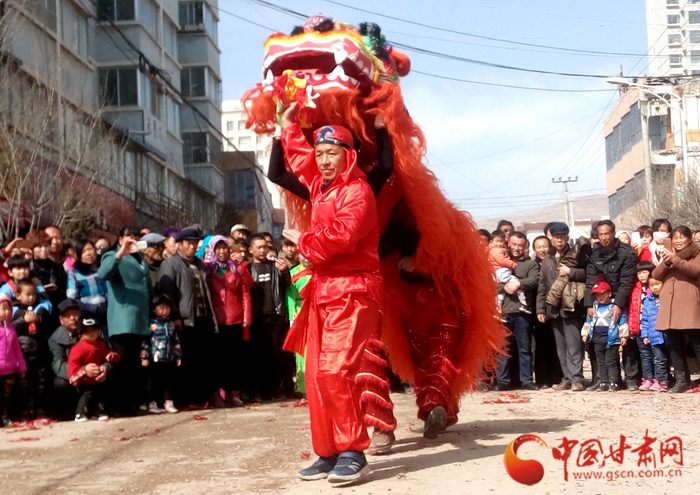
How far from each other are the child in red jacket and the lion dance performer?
2.93 m

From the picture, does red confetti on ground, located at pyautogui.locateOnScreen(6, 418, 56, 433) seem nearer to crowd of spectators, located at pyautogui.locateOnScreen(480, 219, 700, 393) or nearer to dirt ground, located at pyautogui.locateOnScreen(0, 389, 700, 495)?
dirt ground, located at pyautogui.locateOnScreen(0, 389, 700, 495)

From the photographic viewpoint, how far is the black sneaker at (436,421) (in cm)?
596

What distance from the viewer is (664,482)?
4.86 metres

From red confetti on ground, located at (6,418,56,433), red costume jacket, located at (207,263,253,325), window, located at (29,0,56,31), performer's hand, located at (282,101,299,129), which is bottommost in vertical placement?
red confetti on ground, located at (6,418,56,433)

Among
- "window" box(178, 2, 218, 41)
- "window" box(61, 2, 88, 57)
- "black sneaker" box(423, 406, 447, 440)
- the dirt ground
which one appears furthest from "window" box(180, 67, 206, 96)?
"black sneaker" box(423, 406, 447, 440)

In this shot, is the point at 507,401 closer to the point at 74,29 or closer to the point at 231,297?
the point at 231,297

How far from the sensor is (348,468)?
5.04m

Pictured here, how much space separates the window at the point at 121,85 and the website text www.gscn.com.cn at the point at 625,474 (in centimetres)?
2507

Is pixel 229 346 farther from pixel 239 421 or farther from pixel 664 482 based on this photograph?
pixel 664 482

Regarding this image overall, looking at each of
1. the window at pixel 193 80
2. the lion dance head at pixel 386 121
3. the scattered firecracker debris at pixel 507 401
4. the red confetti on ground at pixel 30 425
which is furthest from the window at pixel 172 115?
the lion dance head at pixel 386 121

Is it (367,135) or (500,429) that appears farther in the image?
A: (500,429)

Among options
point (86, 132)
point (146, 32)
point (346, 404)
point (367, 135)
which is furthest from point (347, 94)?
point (146, 32)

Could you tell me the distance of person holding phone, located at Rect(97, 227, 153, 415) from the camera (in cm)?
871

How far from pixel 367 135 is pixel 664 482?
249 cm
